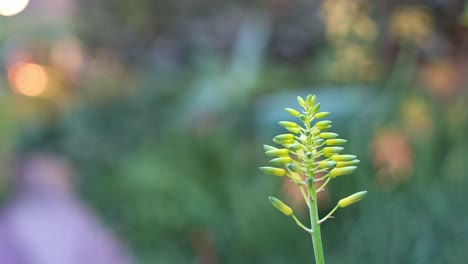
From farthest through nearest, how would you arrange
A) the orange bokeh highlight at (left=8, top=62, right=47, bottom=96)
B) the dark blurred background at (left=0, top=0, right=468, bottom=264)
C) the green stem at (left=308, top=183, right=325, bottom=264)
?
the orange bokeh highlight at (left=8, top=62, right=47, bottom=96) → the dark blurred background at (left=0, top=0, right=468, bottom=264) → the green stem at (left=308, top=183, right=325, bottom=264)

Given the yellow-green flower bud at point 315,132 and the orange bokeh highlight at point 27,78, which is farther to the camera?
the orange bokeh highlight at point 27,78

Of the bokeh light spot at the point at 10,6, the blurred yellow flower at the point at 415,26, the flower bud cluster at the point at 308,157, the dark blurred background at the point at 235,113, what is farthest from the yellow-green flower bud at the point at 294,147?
the bokeh light spot at the point at 10,6

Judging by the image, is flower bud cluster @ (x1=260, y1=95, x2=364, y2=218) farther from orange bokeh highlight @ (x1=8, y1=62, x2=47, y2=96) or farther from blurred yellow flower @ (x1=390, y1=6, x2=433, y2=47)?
orange bokeh highlight @ (x1=8, y1=62, x2=47, y2=96)

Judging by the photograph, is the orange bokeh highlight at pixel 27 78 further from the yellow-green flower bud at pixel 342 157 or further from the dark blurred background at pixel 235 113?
the yellow-green flower bud at pixel 342 157

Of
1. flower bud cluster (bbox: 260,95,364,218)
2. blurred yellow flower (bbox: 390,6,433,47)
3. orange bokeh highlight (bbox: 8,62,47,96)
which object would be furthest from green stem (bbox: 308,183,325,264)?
orange bokeh highlight (bbox: 8,62,47,96)

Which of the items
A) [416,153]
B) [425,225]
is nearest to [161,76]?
[416,153]

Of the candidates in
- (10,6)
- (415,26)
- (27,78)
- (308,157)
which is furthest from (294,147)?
(27,78)

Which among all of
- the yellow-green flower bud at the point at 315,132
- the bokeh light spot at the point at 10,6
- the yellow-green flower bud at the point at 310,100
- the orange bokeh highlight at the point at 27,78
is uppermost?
the bokeh light spot at the point at 10,6

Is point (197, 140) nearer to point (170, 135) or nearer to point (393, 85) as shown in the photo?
point (170, 135)
